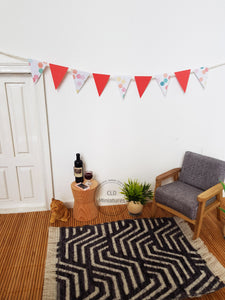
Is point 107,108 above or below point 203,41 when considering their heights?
below

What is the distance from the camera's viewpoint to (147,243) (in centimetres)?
210

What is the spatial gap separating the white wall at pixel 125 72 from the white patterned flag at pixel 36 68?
3.1 inches

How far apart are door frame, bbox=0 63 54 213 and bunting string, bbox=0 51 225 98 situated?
0.08 m

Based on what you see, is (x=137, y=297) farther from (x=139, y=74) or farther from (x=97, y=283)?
(x=139, y=74)

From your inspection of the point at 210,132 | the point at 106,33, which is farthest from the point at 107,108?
the point at 210,132

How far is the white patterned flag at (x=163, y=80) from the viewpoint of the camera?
232 centimetres

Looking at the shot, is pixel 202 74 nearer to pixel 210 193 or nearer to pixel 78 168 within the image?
pixel 210 193

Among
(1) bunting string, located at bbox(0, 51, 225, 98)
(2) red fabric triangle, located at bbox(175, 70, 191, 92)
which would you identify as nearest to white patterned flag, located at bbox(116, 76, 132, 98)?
(1) bunting string, located at bbox(0, 51, 225, 98)

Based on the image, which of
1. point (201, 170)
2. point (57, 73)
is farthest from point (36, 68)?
point (201, 170)

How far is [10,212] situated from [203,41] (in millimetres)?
3143

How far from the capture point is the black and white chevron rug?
161 cm

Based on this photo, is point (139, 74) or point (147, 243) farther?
point (139, 74)

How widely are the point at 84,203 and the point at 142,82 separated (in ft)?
5.17

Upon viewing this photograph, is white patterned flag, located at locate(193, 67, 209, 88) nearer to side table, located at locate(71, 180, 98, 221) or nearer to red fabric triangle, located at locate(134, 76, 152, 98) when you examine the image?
red fabric triangle, located at locate(134, 76, 152, 98)
